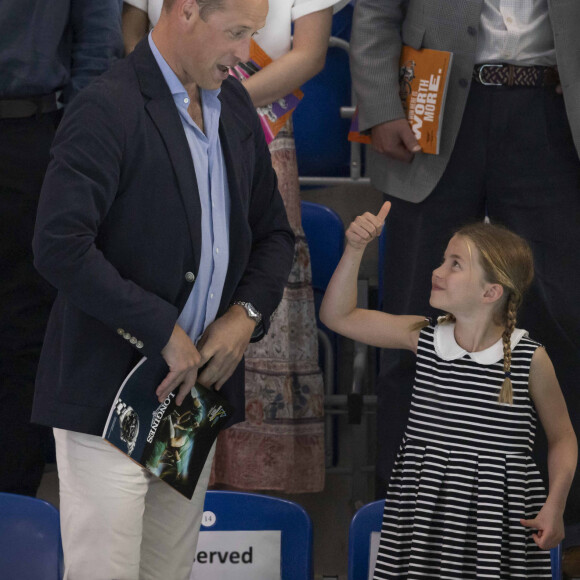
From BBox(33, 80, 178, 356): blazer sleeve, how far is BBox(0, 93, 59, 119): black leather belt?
104cm

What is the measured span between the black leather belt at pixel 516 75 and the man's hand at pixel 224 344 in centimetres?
116

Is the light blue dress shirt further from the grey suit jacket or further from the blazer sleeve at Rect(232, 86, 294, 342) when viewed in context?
the grey suit jacket

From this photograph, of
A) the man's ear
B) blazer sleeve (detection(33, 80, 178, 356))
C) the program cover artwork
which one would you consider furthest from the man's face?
the man's ear

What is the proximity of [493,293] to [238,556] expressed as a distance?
84cm

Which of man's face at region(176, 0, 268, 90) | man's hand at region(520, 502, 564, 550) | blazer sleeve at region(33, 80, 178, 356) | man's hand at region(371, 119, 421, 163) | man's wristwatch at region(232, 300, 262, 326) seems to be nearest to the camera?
blazer sleeve at region(33, 80, 178, 356)

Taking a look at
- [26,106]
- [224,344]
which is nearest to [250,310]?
[224,344]

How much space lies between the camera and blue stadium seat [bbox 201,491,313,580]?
89.3 inches

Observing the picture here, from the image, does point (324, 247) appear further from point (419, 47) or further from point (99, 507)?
point (99, 507)

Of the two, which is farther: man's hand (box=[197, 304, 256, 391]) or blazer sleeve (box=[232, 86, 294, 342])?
blazer sleeve (box=[232, 86, 294, 342])

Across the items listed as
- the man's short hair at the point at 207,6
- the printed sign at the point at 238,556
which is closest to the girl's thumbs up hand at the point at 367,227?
the man's short hair at the point at 207,6

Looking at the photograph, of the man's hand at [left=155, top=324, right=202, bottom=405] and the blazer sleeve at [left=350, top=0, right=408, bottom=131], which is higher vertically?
the blazer sleeve at [left=350, top=0, right=408, bottom=131]

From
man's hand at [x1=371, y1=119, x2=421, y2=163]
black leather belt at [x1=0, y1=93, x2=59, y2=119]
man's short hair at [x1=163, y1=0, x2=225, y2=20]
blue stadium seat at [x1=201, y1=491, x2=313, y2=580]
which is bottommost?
blue stadium seat at [x1=201, y1=491, x2=313, y2=580]

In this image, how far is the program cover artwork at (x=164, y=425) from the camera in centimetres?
173

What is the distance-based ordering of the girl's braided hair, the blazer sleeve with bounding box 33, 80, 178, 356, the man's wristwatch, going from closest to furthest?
the blazer sleeve with bounding box 33, 80, 178, 356, the man's wristwatch, the girl's braided hair
